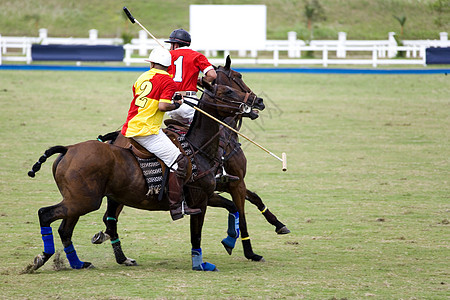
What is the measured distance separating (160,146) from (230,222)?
1.56 metres

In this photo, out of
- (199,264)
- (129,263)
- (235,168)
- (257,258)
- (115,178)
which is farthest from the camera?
(235,168)

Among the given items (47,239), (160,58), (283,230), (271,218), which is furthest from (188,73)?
(47,239)

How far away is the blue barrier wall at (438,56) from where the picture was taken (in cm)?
3234

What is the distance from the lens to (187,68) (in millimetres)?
8492

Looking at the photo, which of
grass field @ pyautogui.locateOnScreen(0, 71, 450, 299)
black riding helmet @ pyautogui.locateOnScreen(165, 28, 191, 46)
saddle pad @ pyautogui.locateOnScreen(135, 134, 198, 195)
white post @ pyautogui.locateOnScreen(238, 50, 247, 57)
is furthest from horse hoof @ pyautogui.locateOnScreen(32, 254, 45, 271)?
white post @ pyautogui.locateOnScreen(238, 50, 247, 57)

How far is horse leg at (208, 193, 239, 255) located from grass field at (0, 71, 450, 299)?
19 cm

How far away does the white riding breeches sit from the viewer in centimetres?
743

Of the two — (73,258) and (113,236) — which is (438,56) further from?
(73,258)

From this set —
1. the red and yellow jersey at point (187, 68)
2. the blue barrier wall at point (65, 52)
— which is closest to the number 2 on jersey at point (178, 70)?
the red and yellow jersey at point (187, 68)

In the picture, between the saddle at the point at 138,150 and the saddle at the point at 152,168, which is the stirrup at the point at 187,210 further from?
the saddle at the point at 138,150

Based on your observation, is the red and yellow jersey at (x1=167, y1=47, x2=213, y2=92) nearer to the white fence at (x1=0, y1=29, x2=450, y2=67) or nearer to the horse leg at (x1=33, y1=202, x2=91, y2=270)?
the horse leg at (x1=33, y1=202, x2=91, y2=270)

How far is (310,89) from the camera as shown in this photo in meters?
26.4

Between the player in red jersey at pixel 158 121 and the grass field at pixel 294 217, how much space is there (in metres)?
0.89

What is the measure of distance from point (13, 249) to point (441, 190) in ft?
23.4
